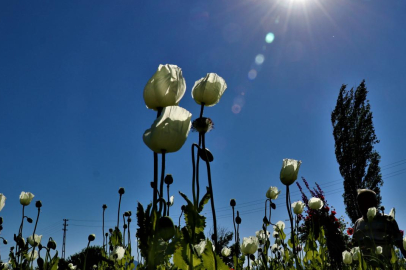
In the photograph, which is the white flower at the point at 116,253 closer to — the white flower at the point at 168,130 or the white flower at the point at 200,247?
the white flower at the point at 200,247

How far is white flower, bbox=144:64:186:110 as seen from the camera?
107cm

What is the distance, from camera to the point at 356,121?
1814 cm

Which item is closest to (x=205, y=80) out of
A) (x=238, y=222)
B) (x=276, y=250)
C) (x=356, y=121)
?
(x=238, y=222)

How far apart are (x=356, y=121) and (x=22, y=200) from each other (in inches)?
719

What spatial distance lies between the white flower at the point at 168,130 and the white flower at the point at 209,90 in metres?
0.53

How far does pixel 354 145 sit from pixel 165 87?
18265 millimetres

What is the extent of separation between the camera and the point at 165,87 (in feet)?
3.51

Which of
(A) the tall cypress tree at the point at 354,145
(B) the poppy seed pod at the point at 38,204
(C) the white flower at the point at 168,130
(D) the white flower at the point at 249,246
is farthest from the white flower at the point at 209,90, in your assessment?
(A) the tall cypress tree at the point at 354,145

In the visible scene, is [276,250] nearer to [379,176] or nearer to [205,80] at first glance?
[205,80]

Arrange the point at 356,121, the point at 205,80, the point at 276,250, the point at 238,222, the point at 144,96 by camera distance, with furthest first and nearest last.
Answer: the point at 356,121 → the point at 276,250 → the point at 238,222 → the point at 205,80 → the point at 144,96

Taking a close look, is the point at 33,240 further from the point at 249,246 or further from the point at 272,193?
the point at 272,193

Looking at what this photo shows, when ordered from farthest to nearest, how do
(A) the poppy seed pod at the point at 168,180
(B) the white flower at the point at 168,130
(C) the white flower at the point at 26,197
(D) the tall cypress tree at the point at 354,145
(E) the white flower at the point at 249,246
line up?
(D) the tall cypress tree at the point at 354,145, (C) the white flower at the point at 26,197, (E) the white flower at the point at 249,246, (A) the poppy seed pod at the point at 168,180, (B) the white flower at the point at 168,130

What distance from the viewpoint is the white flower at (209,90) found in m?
1.47

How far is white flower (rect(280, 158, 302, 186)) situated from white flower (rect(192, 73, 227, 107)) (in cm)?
74
